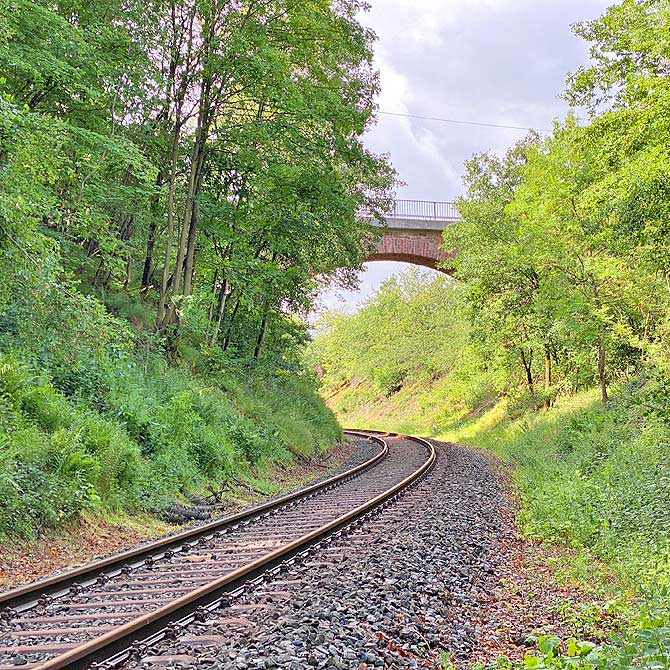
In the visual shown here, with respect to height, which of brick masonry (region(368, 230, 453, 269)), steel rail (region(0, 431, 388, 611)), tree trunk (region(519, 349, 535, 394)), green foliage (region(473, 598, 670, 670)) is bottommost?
steel rail (region(0, 431, 388, 611))

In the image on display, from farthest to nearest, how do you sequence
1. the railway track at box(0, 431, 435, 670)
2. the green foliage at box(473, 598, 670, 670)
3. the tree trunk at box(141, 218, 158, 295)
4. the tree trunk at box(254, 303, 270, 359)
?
the tree trunk at box(254, 303, 270, 359) → the tree trunk at box(141, 218, 158, 295) → the railway track at box(0, 431, 435, 670) → the green foliage at box(473, 598, 670, 670)

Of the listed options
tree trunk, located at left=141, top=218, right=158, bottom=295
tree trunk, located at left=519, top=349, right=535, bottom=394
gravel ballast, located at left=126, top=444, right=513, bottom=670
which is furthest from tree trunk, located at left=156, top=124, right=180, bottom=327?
tree trunk, located at left=519, top=349, right=535, bottom=394

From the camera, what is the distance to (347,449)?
23.1 metres

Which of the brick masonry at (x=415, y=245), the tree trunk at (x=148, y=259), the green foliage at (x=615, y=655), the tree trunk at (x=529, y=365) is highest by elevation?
the brick masonry at (x=415, y=245)

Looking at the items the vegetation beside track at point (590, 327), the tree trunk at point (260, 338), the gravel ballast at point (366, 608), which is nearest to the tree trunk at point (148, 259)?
the tree trunk at point (260, 338)

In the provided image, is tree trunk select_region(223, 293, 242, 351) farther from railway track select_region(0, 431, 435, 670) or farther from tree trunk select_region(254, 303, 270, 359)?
railway track select_region(0, 431, 435, 670)

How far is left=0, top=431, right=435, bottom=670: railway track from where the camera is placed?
431 centimetres

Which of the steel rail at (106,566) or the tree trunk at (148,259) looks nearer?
the steel rail at (106,566)

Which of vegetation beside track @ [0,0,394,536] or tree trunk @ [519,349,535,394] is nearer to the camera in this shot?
vegetation beside track @ [0,0,394,536]

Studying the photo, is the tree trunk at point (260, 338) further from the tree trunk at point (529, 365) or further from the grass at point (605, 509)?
the tree trunk at point (529, 365)

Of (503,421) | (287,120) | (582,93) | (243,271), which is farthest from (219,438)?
(503,421)

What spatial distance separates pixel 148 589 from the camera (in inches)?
230

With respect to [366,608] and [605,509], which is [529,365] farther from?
[366,608]

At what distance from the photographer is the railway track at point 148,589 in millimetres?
4312
